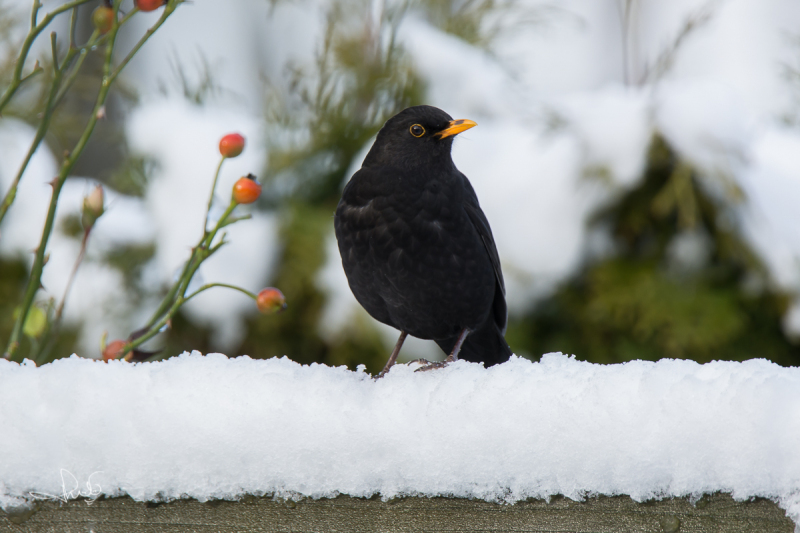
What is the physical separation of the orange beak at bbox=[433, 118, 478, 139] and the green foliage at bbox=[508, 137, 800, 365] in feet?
2.67

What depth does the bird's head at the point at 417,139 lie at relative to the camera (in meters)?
1.52

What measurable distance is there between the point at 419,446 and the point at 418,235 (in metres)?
0.70

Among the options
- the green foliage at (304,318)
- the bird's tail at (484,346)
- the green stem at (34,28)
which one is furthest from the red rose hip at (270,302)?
the green foliage at (304,318)

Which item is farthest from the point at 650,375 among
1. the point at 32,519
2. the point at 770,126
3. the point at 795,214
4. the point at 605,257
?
the point at 770,126

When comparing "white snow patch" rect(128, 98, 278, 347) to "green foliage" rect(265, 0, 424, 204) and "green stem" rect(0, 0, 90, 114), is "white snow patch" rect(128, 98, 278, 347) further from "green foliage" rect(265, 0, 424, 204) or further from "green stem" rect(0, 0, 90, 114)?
"green stem" rect(0, 0, 90, 114)

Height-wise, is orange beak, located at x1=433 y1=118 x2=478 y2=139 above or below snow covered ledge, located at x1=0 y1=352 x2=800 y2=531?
above

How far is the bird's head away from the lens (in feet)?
4.98

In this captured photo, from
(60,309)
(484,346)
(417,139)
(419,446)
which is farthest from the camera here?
(484,346)

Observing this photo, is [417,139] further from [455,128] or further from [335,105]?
[335,105]

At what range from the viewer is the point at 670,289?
2.03m

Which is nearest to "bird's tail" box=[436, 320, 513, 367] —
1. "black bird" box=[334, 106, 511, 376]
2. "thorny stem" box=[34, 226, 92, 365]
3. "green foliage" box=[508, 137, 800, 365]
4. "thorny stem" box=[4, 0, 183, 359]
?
"black bird" box=[334, 106, 511, 376]

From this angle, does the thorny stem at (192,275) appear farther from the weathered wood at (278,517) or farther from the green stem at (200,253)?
the weathered wood at (278,517)

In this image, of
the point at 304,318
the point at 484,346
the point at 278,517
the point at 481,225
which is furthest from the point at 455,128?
the point at 304,318

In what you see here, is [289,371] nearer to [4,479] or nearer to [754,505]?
[4,479]
